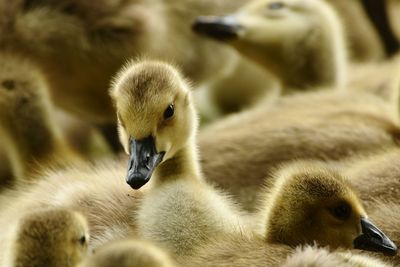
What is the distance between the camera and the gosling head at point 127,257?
5.64ft

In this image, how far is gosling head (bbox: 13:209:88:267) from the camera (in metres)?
1.90

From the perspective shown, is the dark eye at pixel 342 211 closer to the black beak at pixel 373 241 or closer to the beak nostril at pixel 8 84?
the black beak at pixel 373 241

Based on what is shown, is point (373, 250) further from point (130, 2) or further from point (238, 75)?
point (238, 75)

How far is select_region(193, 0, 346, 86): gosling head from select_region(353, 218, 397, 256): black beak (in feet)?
4.48

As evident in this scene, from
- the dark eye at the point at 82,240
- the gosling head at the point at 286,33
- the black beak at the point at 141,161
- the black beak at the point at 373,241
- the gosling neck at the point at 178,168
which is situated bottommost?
the gosling head at the point at 286,33

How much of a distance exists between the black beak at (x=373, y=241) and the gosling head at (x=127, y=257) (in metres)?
0.45

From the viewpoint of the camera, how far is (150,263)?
173 cm

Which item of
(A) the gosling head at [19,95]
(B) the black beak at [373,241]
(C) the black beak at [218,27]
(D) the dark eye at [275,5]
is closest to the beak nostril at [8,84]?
(A) the gosling head at [19,95]

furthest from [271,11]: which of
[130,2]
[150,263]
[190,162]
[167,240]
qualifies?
[150,263]

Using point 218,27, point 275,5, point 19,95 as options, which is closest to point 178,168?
point 19,95

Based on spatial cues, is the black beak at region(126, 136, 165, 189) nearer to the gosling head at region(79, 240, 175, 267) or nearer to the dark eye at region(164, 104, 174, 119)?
the dark eye at region(164, 104, 174, 119)

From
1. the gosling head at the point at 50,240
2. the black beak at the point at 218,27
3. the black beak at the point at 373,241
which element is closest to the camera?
the gosling head at the point at 50,240

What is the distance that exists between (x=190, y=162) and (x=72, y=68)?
1.04 metres

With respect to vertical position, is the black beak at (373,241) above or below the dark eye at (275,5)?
above
